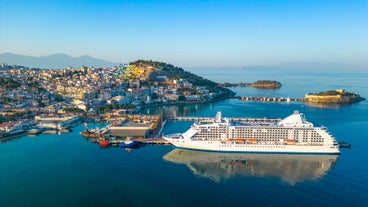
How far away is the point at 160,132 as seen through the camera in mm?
24812

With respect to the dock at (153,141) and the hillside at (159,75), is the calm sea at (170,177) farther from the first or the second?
the hillside at (159,75)

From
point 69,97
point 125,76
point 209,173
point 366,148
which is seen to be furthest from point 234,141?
point 125,76

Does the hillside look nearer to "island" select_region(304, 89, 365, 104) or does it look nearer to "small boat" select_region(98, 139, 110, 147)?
"island" select_region(304, 89, 365, 104)

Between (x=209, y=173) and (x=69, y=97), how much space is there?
3289 centimetres

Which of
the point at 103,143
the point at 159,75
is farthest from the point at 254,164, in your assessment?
the point at 159,75

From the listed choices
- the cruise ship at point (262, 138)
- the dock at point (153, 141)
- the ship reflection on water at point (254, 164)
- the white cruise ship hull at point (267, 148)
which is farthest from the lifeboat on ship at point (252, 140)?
the dock at point (153, 141)

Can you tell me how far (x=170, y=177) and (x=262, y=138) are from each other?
7.93 meters

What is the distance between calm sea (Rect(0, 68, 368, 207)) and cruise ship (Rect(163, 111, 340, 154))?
1.88 ft

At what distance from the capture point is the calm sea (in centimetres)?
1276

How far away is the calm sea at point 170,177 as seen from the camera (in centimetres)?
1276

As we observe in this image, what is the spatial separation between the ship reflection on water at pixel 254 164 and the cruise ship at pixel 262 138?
0.44 m

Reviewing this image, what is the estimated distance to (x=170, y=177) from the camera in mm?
15141

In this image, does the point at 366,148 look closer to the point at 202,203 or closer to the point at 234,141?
the point at 234,141

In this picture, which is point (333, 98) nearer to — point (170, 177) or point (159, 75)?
point (159, 75)
